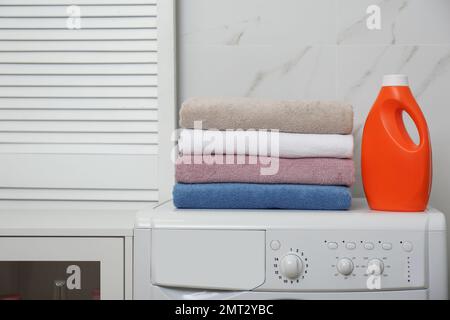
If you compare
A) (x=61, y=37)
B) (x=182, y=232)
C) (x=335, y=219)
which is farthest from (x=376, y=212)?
(x=61, y=37)

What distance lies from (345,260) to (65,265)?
54 centimetres

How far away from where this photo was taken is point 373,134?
1084 mm

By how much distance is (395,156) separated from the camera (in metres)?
1.05

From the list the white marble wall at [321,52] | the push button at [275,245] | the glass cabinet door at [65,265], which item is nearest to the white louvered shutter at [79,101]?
the white marble wall at [321,52]

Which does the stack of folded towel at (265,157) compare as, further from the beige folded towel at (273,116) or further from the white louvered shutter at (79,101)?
the white louvered shutter at (79,101)

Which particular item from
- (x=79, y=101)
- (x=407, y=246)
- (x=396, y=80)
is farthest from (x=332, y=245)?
(x=79, y=101)

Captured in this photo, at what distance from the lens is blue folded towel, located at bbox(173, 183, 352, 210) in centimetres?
105

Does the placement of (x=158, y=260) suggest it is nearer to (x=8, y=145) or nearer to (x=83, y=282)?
(x=83, y=282)

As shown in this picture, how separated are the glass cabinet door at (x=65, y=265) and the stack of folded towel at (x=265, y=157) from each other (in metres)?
0.17

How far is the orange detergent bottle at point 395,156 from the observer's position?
104cm

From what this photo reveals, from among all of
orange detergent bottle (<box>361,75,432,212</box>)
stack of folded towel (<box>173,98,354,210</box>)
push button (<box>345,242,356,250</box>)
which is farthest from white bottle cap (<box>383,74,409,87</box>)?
push button (<box>345,242,356,250</box>)

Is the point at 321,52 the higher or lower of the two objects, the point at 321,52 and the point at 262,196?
the higher

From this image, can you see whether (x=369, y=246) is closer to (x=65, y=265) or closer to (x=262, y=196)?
(x=262, y=196)

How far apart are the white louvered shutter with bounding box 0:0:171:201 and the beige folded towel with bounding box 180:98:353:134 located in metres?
0.31
